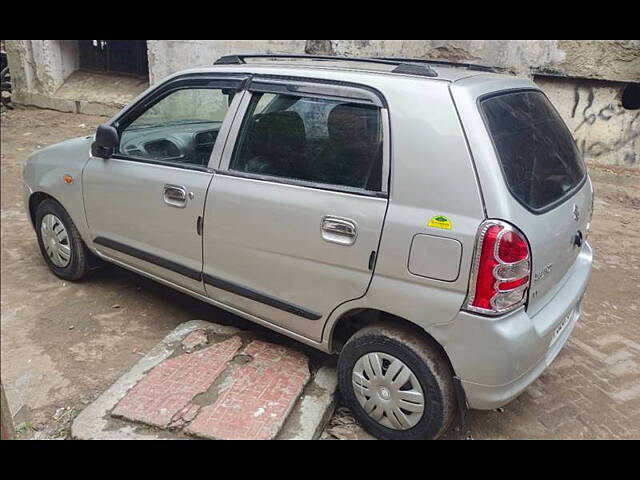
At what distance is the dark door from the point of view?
10.6 metres

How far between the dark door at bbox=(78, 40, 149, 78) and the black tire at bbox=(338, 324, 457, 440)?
9834 mm

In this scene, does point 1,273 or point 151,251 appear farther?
point 1,273

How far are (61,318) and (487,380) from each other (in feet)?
9.69

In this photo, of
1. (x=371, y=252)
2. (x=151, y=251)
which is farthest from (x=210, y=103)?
(x=371, y=252)

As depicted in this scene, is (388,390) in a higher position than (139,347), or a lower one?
higher

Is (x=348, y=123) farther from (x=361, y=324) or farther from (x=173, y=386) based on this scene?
(x=173, y=386)

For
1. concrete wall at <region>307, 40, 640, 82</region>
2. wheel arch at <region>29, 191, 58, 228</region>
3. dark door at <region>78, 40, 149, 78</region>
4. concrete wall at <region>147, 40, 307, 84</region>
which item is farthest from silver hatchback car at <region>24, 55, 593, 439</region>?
dark door at <region>78, 40, 149, 78</region>

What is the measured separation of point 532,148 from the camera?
8.09 ft

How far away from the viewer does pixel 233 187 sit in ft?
9.48

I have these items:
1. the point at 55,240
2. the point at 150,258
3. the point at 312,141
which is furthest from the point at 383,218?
the point at 55,240

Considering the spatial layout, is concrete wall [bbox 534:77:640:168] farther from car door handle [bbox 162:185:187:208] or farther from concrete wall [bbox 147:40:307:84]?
car door handle [bbox 162:185:187:208]

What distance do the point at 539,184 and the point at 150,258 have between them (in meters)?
2.44

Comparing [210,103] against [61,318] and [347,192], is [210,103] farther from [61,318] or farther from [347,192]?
[61,318]
